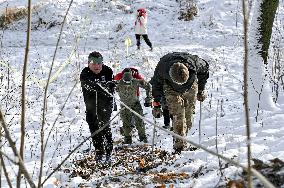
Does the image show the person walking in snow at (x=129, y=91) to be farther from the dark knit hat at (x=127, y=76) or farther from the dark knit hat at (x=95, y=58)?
the dark knit hat at (x=95, y=58)

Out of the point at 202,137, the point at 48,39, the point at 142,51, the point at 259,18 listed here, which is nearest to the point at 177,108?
the point at 202,137

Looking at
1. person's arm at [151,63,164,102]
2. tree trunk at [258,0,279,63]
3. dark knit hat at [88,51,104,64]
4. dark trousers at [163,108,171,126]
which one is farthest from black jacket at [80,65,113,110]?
tree trunk at [258,0,279,63]

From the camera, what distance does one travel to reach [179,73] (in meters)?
5.22

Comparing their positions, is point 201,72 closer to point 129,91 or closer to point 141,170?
point 129,91

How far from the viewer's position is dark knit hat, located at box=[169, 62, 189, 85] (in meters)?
5.22

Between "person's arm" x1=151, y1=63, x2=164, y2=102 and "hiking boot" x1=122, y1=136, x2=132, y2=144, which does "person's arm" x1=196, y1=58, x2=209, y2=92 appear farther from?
"hiking boot" x1=122, y1=136, x2=132, y2=144

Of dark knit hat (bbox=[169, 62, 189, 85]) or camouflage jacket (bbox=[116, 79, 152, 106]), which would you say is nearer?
dark knit hat (bbox=[169, 62, 189, 85])

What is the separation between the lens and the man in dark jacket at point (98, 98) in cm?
571

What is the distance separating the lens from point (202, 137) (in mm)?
6188

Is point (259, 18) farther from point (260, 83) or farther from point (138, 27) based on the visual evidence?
point (138, 27)

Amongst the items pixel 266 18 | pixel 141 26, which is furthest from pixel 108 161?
pixel 141 26

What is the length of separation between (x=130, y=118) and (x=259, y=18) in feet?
8.03

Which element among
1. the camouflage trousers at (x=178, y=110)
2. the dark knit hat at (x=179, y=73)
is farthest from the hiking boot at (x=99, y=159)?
the dark knit hat at (x=179, y=73)

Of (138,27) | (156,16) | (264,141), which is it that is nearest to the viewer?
(264,141)
